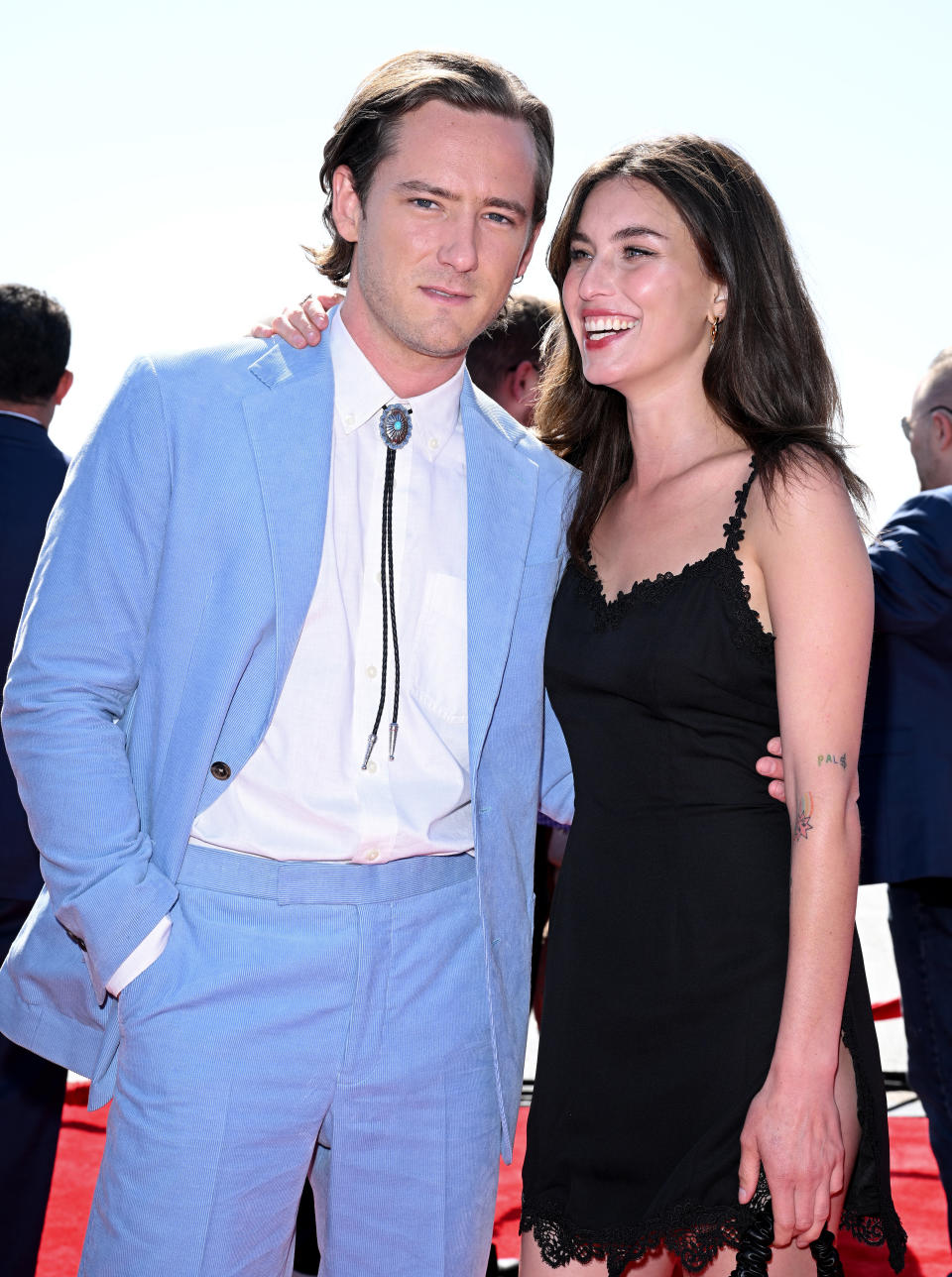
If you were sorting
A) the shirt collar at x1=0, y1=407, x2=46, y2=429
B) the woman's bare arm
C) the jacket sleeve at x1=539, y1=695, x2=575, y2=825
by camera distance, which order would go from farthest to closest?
the shirt collar at x1=0, y1=407, x2=46, y2=429 < the jacket sleeve at x1=539, y1=695, x2=575, y2=825 < the woman's bare arm

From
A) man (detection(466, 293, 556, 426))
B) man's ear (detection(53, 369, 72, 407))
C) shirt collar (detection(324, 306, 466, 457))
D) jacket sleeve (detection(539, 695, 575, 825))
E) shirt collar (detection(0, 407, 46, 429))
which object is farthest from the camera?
man (detection(466, 293, 556, 426))

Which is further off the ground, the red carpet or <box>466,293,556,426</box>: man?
<box>466,293,556,426</box>: man

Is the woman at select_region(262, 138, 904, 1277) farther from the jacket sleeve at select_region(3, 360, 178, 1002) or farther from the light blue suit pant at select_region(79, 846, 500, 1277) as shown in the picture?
the jacket sleeve at select_region(3, 360, 178, 1002)

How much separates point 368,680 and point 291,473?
0.33 meters

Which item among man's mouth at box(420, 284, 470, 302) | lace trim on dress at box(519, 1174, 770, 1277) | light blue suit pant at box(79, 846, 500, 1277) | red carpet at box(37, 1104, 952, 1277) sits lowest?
red carpet at box(37, 1104, 952, 1277)

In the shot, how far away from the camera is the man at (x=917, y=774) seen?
11.3ft

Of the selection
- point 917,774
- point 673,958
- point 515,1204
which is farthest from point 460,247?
point 515,1204

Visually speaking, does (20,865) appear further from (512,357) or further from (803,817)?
(803,817)

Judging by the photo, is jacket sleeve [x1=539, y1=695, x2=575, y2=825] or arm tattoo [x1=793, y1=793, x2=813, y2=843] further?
jacket sleeve [x1=539, y1=695, x2=575, y2=825]

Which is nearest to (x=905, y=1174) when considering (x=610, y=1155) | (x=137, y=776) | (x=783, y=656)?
(x=610, y=1155)

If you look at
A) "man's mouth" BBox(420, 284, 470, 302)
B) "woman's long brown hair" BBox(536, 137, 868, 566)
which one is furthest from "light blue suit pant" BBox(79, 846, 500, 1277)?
"man's mouth" BBox(420, 284, 470, 302)

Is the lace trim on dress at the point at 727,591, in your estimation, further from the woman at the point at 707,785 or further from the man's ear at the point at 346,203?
the man's ear at the point at 346,203

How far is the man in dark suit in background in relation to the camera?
3.17 meters

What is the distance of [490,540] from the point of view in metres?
2.22
